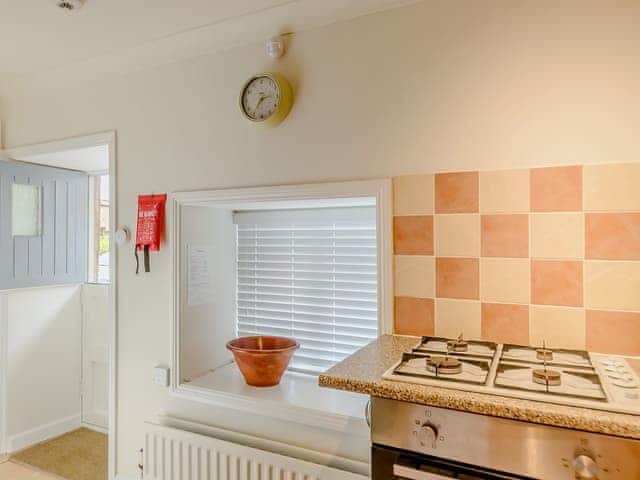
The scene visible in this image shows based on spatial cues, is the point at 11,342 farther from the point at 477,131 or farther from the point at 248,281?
the point at 477,131

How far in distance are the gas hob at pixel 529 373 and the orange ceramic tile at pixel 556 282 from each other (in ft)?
0.51

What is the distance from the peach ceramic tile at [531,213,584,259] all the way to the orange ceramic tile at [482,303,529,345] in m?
0.20

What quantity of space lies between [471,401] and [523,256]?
2.12 feet

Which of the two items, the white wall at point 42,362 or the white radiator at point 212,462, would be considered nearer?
the white radiator at point 212,462

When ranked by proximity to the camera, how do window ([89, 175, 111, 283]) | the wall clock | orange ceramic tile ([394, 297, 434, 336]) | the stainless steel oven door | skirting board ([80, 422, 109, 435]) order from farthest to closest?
1. window ([89, 175, 111, 283])
2. skirting board ([80, 422, 109, 435])
3. the wall clock
4. orange ceramic tile ([394, 297, 434, 336])
5. the stainless steel oven door

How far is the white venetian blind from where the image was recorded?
2.14 meters

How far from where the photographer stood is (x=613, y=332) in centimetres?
133

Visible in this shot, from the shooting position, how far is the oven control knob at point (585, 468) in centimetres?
91

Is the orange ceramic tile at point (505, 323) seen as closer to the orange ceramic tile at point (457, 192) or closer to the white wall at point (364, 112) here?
the orange ceramic tile at point (457, 192)

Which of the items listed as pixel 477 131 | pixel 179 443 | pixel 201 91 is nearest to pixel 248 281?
pixel 179 443

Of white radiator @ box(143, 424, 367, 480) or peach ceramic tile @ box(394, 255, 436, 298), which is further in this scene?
white radiator @ box(143, 424, 367, 480)

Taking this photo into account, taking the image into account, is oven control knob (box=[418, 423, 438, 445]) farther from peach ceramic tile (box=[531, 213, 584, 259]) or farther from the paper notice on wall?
the paper notice on wall

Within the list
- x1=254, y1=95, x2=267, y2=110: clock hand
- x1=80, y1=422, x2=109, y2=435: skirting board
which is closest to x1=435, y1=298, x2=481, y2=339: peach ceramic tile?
x1=254, y1=95, x2=267, y2=110: clock hand

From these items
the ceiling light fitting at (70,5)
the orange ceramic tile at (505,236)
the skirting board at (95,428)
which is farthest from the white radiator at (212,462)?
the ceiling light fitting at (70,5)
